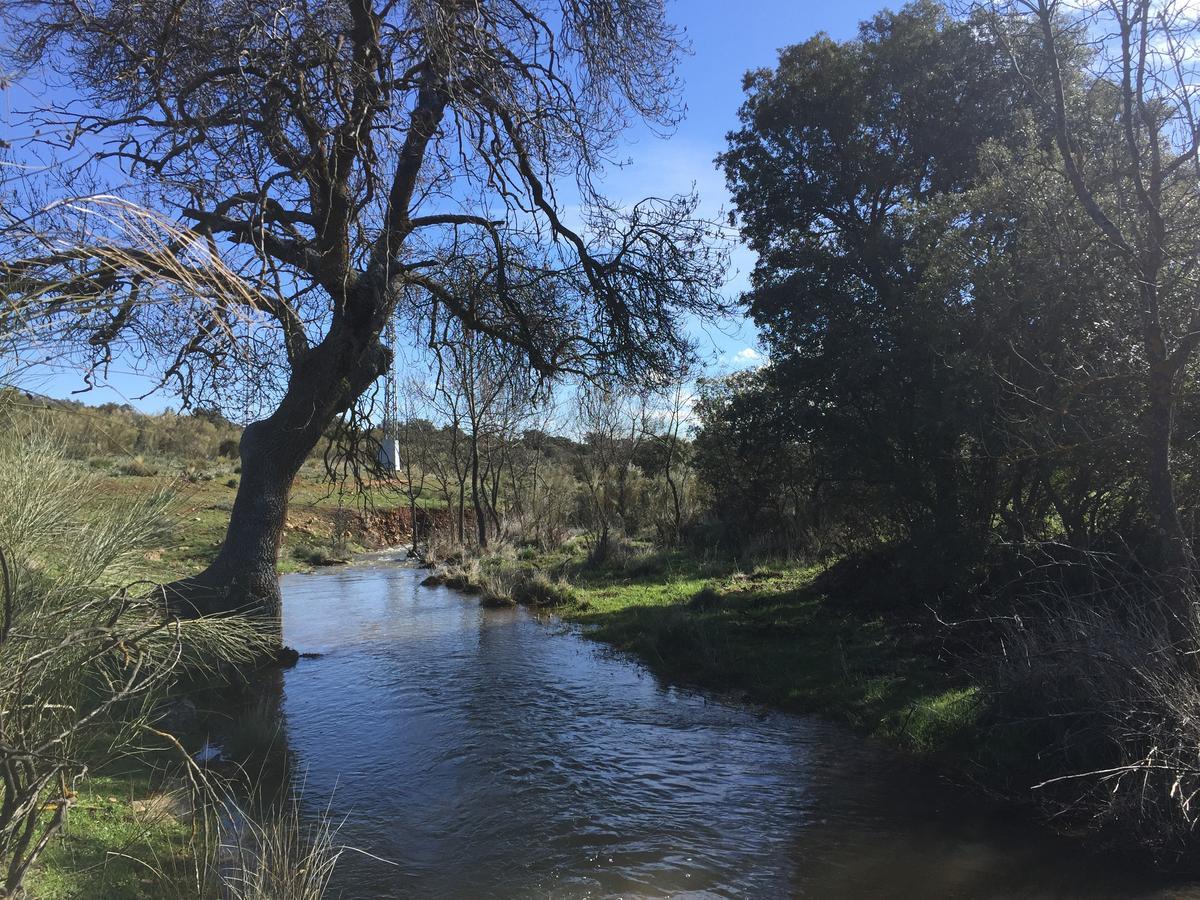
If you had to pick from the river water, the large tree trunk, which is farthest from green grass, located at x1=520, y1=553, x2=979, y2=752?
the large tree trunk

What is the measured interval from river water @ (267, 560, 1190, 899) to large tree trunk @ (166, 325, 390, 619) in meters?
1.61

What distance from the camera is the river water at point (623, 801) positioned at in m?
5.28

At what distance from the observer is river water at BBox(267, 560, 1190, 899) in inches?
208

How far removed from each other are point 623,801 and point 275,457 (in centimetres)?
631

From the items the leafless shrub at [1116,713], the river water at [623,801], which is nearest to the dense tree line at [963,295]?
the leafless shrub at [1116,713]

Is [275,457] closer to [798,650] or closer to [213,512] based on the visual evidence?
[798,650]

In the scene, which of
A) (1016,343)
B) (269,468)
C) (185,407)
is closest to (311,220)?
(185,407)

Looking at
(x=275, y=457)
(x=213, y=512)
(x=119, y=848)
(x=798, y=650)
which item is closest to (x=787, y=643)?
(x=798, y=650)

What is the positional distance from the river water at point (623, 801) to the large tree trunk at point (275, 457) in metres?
1.61

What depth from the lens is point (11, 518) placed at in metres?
3.53

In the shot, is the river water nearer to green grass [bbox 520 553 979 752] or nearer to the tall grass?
green grass [bbox 520 553 979 752]

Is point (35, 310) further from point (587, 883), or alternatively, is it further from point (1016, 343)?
point (1016, 343)

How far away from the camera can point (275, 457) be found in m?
9.95

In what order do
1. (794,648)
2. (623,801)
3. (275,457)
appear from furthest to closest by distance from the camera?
(794,648) → (275,457) → (623,801)
